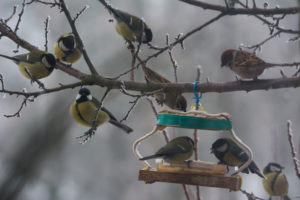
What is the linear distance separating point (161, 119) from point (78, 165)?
6.47 meters

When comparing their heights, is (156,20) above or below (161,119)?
above

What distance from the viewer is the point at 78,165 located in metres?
8.11

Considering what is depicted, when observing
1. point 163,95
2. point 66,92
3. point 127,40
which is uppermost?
point 66,92

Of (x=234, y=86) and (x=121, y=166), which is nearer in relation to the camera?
(x=234, y=86)

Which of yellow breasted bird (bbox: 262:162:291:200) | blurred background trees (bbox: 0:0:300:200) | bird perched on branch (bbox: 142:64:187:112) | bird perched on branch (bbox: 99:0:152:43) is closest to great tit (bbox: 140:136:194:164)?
bird perched on branch (bbox: 142:64:187:112)

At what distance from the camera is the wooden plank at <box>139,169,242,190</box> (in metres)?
1.88

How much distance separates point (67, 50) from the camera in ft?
11.2

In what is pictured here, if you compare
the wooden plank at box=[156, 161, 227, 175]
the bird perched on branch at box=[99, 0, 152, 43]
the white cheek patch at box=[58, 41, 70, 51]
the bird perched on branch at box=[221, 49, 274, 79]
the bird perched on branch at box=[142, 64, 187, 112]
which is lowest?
the wooden plank at box=[156, 161, 227, 175]

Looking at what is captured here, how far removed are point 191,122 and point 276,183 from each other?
7.41ft

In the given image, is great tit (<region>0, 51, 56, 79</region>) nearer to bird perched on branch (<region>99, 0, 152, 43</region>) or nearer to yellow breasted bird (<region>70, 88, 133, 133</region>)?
yellow breasted bird (<region>70, 88, 133, 133</region>)

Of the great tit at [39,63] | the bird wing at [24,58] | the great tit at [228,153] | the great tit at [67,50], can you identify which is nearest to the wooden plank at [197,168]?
the great tit at [228,153]

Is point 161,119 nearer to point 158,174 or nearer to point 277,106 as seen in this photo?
point 158,174

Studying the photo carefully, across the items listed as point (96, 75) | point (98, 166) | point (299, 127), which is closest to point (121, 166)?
point (98, 166)

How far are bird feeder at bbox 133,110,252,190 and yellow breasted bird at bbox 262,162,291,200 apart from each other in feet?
6.56
